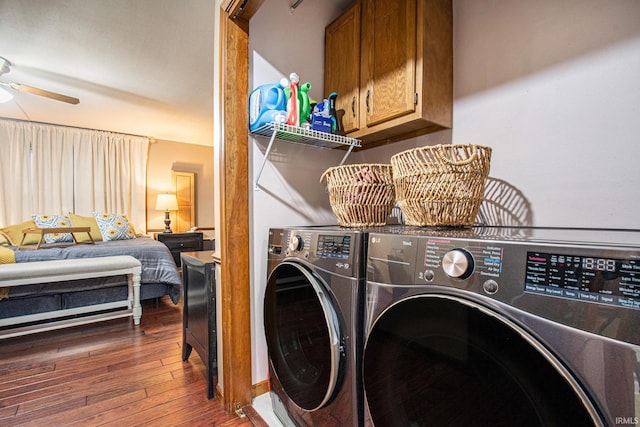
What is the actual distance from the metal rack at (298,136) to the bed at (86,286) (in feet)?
6.71

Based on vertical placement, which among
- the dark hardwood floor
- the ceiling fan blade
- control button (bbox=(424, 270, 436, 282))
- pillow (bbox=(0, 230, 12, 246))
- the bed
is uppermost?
the ceiling fan blade

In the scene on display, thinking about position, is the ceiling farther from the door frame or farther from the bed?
the bed

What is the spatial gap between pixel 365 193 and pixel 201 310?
3.62ft

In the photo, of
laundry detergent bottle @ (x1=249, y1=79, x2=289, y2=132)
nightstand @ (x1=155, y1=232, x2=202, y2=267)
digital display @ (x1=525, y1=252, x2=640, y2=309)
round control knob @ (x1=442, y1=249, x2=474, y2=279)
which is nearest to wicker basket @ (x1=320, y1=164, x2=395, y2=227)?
laundry detergent bottle @ (x1=249, y1=79, x2=289, y2=132)

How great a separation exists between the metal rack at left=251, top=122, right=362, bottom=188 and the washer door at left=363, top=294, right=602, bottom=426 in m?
0.90

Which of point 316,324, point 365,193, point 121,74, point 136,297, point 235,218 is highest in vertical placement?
point 121,74

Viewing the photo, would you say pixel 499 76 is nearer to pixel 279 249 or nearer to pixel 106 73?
pixel 279 249

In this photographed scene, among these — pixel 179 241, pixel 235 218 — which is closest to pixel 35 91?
pixel 179 241

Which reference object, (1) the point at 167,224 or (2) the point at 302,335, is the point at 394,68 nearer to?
(2) the point at 302,335

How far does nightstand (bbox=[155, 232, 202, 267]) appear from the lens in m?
4.47

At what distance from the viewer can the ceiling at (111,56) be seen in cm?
197

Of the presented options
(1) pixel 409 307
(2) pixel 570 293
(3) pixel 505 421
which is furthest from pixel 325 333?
(2) pixel 570 293

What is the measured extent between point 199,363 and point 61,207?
3.93 m

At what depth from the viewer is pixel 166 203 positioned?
185 inches
